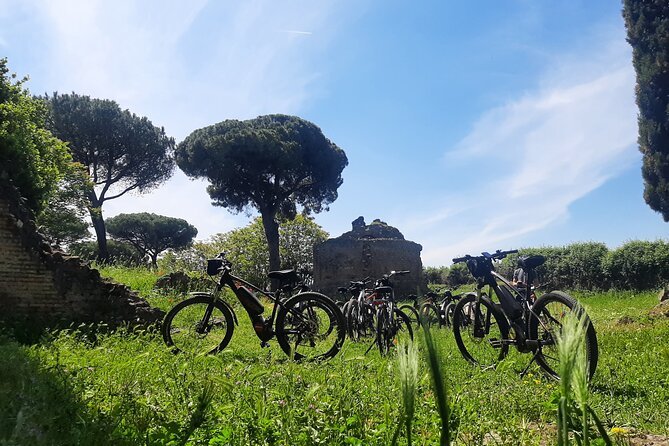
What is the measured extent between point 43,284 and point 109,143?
2312cm

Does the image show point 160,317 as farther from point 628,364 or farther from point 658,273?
point 658,273

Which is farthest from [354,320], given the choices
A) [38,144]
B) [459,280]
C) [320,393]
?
[459,280]

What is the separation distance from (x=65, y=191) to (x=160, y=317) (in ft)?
51.6

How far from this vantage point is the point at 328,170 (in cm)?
3172

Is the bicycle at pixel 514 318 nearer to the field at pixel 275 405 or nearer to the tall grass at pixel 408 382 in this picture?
the field at pixel 275 405

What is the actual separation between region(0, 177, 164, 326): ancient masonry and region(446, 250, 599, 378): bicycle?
237 inches

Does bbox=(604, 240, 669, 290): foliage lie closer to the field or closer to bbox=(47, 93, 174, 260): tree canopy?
the field

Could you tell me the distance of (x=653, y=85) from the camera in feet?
59.9

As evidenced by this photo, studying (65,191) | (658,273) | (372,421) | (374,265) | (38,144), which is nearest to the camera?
(372,421)

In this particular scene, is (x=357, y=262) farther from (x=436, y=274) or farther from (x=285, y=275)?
(x=285, y=275)

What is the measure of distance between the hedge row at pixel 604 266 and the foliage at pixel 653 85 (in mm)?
2199

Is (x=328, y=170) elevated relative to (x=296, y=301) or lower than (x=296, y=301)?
elevated

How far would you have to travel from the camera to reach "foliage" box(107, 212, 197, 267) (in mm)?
38469

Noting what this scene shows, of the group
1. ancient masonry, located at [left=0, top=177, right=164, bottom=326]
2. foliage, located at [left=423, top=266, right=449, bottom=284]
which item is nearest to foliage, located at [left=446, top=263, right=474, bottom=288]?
foliage, located at [left=423, top=266, right=449, bottom=284]
